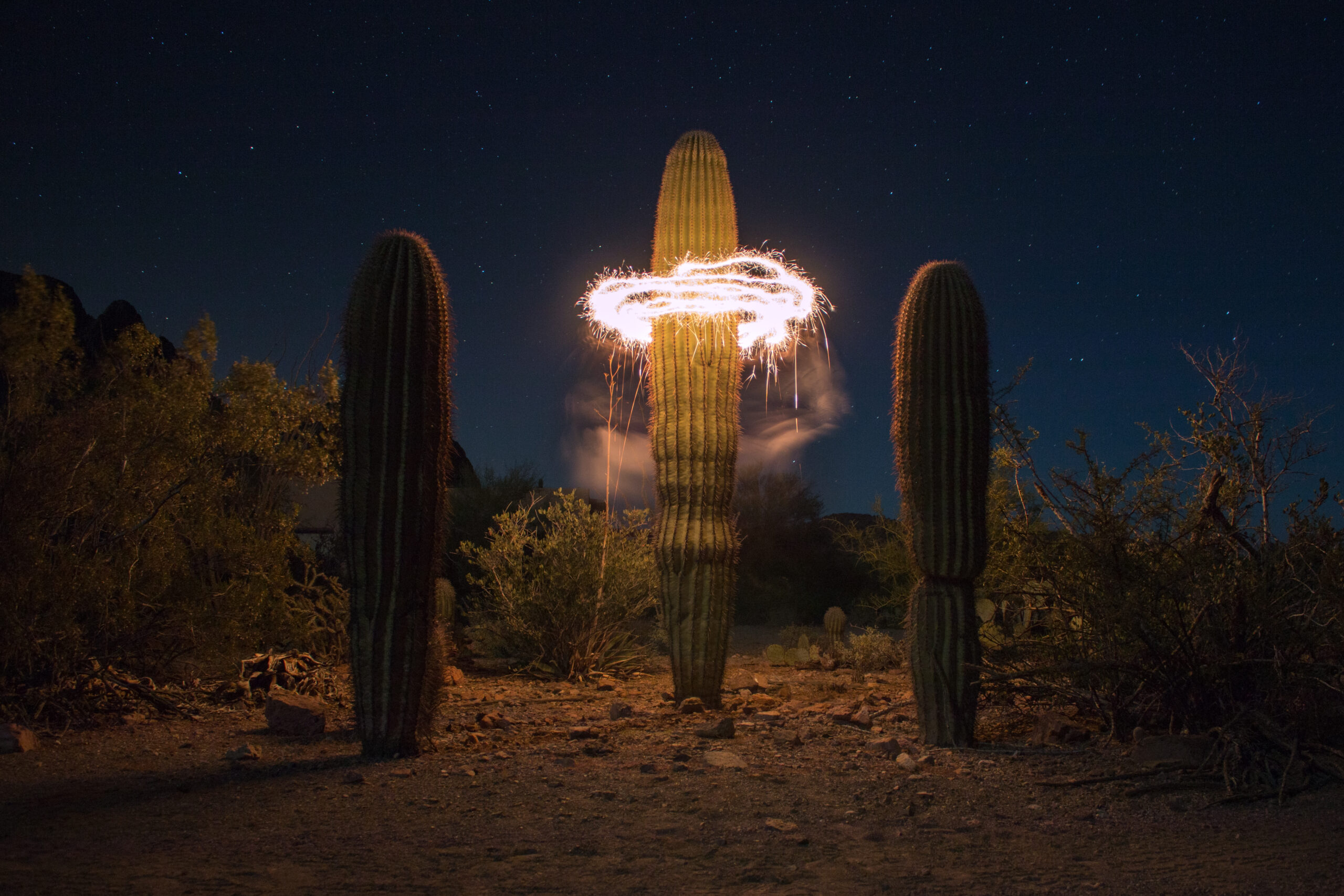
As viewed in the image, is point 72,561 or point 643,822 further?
point 72,561

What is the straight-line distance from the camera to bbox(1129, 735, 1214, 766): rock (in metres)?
4.55

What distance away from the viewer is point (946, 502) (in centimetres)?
530

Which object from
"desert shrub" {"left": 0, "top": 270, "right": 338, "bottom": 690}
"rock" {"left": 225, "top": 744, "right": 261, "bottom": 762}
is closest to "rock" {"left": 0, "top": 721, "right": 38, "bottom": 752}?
"desert shrub" {"left": 0, "top": 270, "right": 338, "bottom": 690}

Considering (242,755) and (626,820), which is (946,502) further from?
(242,755)

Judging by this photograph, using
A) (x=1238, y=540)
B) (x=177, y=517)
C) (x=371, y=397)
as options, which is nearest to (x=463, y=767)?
(x=371, y=397)

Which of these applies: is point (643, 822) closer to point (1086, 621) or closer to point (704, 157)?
point (1086, 621)

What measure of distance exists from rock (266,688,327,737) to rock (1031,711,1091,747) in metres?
4.39

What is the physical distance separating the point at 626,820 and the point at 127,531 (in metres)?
4.51

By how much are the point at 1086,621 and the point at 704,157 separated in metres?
4.52

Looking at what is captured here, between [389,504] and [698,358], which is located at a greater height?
[698,358]

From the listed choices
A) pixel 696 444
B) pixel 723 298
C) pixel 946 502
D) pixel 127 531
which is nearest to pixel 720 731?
pixel 946 502

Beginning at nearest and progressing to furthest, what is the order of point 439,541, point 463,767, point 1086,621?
point 463,767
point 439,541
point 1086,621

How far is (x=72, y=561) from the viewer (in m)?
5.80

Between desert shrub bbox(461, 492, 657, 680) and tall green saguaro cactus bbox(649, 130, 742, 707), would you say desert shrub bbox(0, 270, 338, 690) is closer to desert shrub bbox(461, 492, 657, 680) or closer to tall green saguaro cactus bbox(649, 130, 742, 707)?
desert shrub bbox(461, 492, 657, 680)
